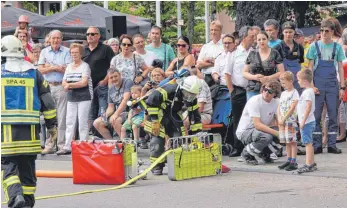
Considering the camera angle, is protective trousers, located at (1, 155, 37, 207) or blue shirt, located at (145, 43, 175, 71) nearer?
protective trousers, located at (1, 155, 37, 207)

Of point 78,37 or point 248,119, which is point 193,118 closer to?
point 248,119

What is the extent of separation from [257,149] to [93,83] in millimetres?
3763

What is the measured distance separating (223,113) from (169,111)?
2.24 metres

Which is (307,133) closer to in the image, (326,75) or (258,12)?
(326,75)

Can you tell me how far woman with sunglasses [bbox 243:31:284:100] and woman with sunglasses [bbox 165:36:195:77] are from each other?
124cm

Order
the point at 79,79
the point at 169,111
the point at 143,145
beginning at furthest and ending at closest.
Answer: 1. the point at 143,145
2. the point at 79,79
3. the point at 169,111

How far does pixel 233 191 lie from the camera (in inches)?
442

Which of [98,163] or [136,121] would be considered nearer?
[98,163]

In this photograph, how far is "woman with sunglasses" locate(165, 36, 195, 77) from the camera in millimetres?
14888

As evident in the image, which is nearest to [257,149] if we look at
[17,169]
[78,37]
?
[17,169]

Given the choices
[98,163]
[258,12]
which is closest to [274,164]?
[98,163]

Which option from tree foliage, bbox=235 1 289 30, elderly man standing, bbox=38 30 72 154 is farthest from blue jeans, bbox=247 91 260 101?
tree foliage, bbox=235 1 289 30

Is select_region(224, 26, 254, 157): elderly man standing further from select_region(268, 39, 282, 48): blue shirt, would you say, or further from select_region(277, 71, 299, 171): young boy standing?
select_region(277, 71, 299, 171): young boy standing

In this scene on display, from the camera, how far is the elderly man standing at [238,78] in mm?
14414
